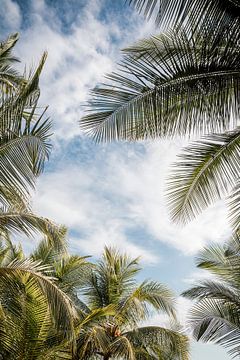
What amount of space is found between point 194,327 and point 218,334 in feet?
2.09

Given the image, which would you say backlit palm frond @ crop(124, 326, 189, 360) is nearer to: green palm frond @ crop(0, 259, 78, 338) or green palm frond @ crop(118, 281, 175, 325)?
green palm frond @ crop(118, 281, 175, 325)

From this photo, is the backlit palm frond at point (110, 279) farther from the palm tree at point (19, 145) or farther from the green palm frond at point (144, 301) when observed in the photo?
the palm tree at point (19, 145)

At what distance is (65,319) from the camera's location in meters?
6.27

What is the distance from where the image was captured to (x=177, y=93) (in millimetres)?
5117

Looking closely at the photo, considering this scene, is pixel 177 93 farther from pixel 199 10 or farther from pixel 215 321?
pixel 215 321

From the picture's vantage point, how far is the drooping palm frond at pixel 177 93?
4.88 meters

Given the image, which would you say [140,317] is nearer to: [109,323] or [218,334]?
[109,323]

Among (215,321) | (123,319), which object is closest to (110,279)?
(123,319)

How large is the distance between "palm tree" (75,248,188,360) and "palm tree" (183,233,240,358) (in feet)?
7.15

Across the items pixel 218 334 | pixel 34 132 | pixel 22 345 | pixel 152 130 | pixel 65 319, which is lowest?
pixel 22 345

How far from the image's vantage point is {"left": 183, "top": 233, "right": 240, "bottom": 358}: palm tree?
10234 mm

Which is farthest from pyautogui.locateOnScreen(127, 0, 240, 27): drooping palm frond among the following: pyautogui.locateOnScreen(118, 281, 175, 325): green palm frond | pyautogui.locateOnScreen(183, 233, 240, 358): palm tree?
pyautogui.locateOnScreen(118, 281, 175, 325): green palm frond

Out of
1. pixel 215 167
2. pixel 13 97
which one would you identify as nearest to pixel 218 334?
pixel 215 167

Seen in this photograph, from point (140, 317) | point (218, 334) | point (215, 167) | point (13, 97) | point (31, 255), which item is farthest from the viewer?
point (31, 255)
